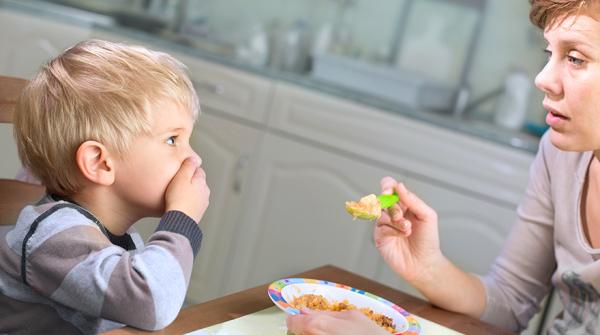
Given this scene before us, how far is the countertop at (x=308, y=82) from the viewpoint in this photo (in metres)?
2.56

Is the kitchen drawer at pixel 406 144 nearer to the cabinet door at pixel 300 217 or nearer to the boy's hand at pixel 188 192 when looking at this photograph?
the cabinet door at pixel 300 217

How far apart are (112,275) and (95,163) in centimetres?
20

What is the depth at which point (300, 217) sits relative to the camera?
281 centimetres

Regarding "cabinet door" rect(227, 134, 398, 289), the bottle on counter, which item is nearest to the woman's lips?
"cabinet door" rect(227, 134, 398, 289)

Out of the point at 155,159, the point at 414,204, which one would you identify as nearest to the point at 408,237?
the point at 414,204

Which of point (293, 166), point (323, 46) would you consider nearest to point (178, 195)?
point (293, 166)

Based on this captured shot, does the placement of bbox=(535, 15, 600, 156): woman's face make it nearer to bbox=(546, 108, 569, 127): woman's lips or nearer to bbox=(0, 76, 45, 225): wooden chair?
bbox=(546, 108, 569, 127): woman's lips

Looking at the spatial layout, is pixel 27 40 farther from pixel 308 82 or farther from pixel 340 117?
pixel 340 117

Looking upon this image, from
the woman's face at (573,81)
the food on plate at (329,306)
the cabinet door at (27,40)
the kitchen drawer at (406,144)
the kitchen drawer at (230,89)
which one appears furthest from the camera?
the cabinet door at (27,40)

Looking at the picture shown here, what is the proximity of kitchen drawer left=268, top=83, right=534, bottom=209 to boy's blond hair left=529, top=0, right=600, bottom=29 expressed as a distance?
1.24m

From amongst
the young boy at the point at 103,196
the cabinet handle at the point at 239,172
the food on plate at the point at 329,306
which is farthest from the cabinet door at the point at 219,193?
the food on plate at the point at 329,306

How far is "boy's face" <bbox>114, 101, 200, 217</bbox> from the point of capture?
1.15 meters

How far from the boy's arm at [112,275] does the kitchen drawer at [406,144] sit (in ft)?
5.35

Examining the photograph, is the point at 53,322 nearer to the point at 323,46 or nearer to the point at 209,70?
the point at 209,70
